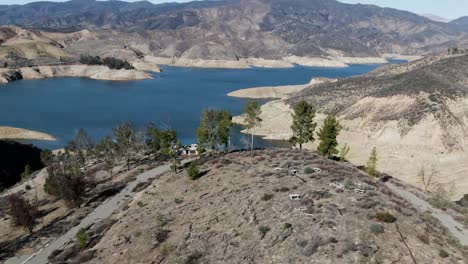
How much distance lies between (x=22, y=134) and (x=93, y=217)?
311 ft

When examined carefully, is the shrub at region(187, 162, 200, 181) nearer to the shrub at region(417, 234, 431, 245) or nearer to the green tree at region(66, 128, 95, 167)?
the shrub at region(417, 234, 431, 245)

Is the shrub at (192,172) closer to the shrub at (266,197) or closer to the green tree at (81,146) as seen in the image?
the shrub at (266,197)

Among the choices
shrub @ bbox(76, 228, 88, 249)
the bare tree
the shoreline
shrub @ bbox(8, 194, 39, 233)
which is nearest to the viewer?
shrub @ bbox(76, 228, 88, 249)

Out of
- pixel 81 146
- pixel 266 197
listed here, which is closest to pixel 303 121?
pixel 266 197

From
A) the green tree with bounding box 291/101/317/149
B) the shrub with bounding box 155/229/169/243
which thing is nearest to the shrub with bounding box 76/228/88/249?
the shrub with bounding box 155/229/169/243

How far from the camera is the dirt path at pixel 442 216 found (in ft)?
127

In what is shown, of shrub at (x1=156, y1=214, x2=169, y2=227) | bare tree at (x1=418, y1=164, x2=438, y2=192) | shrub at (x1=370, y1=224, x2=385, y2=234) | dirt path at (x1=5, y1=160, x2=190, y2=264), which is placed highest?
shrub at (x1=370, y1=224, x2=385, y2=234)

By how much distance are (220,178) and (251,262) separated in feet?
76.7

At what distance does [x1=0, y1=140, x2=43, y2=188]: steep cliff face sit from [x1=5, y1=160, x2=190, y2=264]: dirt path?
45975 millimetres

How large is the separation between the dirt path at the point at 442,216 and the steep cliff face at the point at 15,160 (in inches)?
3236

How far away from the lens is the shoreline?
12988 cm

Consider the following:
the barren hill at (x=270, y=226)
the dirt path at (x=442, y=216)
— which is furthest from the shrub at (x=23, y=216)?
the dirt path at (x=442, y=216)

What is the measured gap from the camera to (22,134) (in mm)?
132375

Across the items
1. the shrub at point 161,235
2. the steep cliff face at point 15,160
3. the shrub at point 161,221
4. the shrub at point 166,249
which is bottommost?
the steep cliff face at point 15,160
